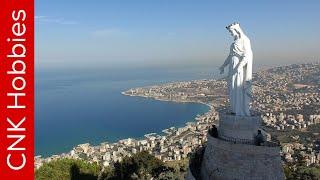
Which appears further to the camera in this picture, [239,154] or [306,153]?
[306,153]

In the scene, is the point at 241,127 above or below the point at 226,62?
below

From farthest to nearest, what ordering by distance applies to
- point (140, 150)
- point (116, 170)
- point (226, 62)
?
point (140, 150), point (116, 170), point (226, 62)

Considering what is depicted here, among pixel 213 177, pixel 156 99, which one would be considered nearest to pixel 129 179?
pixel 213 177

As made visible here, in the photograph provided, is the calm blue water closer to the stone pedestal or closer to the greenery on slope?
the greenery on slope

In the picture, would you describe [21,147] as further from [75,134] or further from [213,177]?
[75,134]

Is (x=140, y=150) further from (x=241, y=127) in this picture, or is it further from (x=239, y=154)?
(x=239, y=154)

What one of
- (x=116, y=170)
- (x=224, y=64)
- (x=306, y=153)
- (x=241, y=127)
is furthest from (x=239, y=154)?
(x=306, y=153)

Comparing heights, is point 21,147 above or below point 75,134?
above
